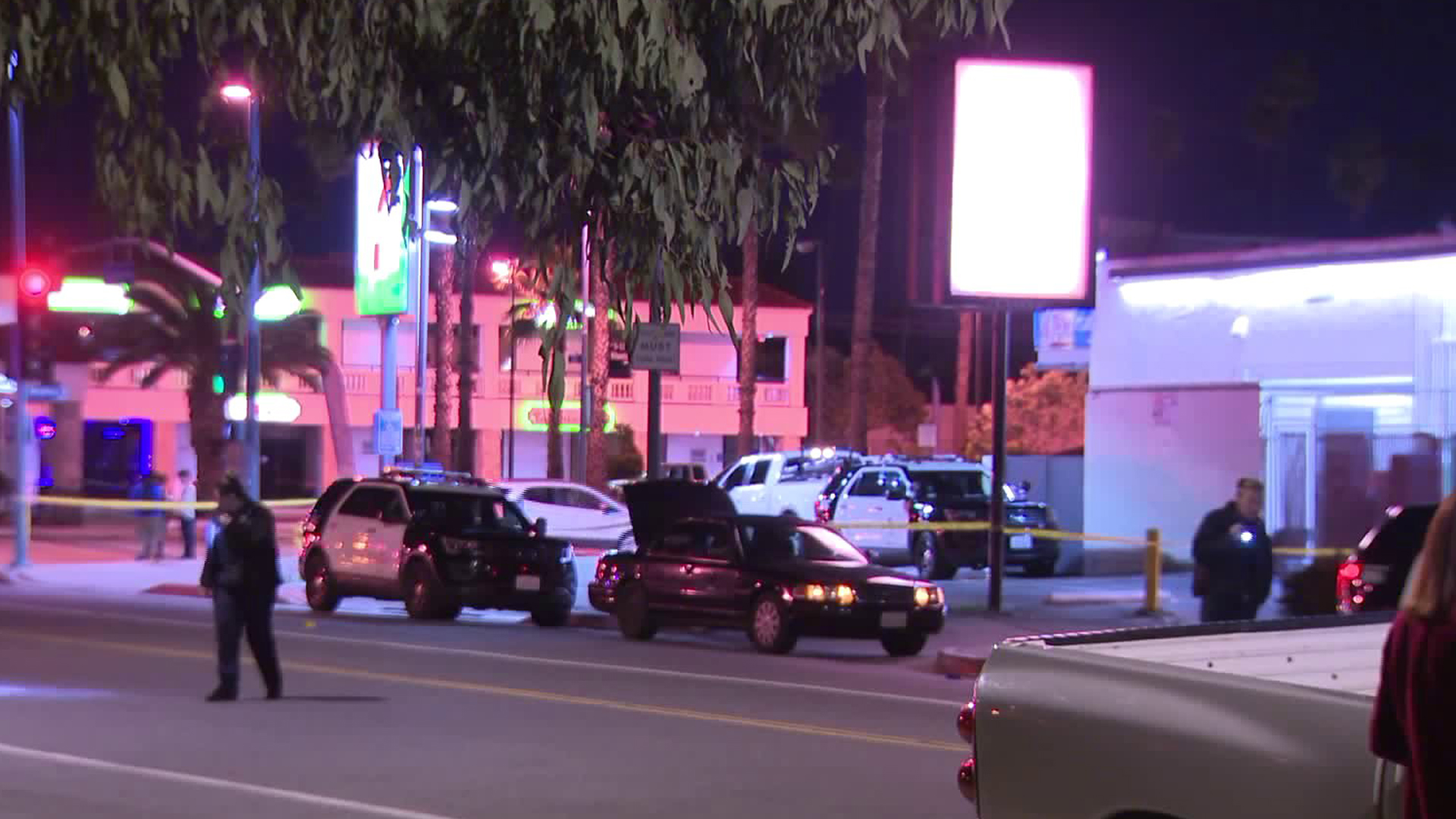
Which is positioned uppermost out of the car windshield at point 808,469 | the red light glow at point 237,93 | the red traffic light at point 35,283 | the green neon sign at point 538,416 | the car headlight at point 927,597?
the red traffic light at point 35,283

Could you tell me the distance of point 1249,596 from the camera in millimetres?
17328

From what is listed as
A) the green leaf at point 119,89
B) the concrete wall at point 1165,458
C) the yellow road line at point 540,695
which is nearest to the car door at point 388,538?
the yellow road line at point 540,695

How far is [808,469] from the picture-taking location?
36.3 metres

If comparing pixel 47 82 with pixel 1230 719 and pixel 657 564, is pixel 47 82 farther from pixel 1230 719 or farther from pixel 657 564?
pixel 657 564

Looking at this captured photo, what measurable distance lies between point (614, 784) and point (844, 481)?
21.6 metres

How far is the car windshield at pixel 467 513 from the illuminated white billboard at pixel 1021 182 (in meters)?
6.50

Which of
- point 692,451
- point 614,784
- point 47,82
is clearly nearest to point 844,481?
point 614,784

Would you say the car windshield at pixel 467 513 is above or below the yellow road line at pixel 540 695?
above

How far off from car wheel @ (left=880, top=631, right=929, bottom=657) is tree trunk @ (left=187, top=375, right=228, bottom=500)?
29.3m

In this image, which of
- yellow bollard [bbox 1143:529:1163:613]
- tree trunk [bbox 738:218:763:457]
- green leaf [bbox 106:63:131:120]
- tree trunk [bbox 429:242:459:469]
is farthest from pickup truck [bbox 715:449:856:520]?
green leaf [bbox 106:63:131:120]

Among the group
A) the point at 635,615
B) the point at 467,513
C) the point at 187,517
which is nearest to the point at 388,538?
the point at 467,513

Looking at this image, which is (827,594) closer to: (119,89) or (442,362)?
(119,89)

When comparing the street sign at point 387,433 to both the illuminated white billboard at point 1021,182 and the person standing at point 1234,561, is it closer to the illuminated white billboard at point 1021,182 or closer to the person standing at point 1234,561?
the illuminated white billboard at point 1021,182

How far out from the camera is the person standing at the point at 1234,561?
1730 cm
